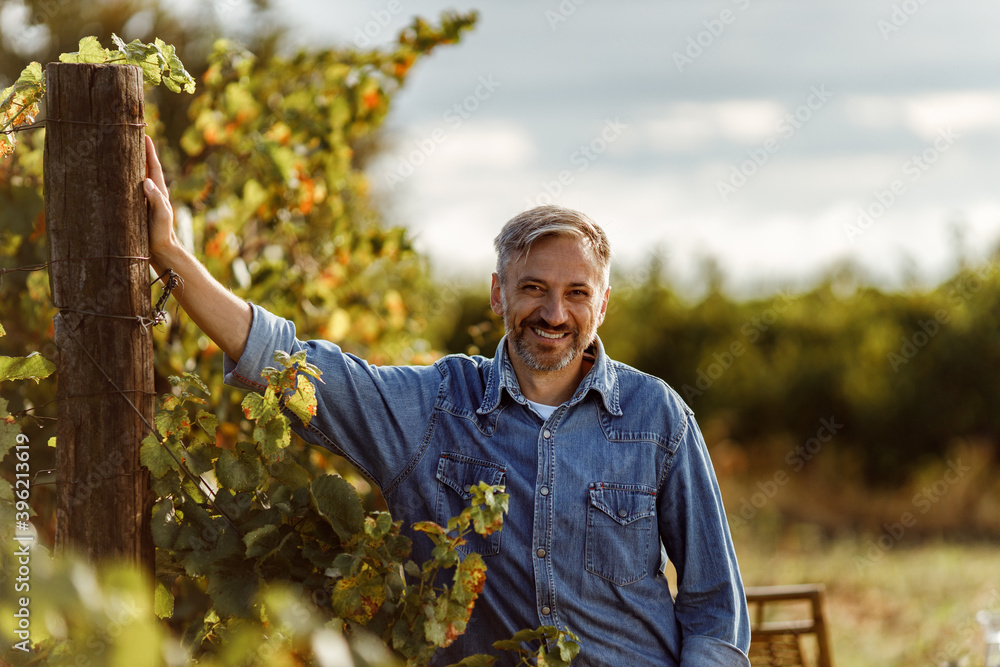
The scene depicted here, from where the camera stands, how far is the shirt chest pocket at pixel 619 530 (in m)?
1.97

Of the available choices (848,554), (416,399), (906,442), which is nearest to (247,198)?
(416,399)

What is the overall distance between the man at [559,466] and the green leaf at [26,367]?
0.44 meters

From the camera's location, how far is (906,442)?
7039 millimetres

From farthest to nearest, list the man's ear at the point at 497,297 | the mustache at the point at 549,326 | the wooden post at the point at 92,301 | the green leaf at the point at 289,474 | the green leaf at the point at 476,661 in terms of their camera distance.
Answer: the man's ear at the point at 497,297 → the mustache at the point at 549,326 → the green leaf at the point at 289,474 → the green leaf at the point at 476,661 → the wooden post at the point at 92,301

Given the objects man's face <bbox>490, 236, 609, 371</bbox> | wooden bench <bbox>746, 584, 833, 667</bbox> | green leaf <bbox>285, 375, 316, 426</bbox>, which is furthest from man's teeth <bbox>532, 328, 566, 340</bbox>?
wooden bench <bbox>746, 584, 833, 667</bbox>

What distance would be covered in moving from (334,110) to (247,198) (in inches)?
23.3

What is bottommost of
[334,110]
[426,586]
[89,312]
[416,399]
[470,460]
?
[426,586]

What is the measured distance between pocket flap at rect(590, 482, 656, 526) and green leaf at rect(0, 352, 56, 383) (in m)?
1.13

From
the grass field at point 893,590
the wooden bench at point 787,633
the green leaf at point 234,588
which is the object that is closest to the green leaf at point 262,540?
the green leaf at point 234,588

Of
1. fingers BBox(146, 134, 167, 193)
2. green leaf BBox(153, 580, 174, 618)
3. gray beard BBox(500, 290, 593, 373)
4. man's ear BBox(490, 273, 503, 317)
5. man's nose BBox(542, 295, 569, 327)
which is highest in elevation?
fingers BBox(146, 134, 167, 193)

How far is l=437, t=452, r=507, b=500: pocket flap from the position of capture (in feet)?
6.46

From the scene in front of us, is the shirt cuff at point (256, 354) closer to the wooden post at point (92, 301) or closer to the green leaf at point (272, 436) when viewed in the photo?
the green leaf at point (272, 436)

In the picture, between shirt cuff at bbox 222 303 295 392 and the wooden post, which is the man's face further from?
the wooden post

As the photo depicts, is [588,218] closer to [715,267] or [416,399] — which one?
[416,399]
